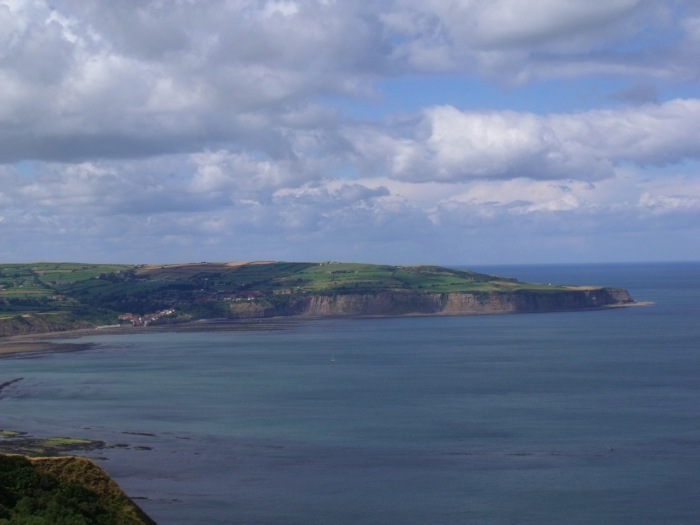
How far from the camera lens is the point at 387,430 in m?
94.4

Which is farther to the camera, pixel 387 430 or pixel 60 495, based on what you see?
pixel 387 430

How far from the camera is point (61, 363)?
15912cm

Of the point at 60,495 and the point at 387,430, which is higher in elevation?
the point at 60,495

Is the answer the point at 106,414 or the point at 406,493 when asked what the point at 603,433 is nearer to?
the point at 406,493

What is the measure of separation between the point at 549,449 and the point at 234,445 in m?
27.1

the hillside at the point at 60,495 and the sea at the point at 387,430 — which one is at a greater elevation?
the hillside at the point at 60,495

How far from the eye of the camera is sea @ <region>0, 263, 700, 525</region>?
220 feet

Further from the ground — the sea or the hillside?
the hillside

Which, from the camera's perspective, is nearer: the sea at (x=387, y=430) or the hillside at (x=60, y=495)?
the hillside at (x=60, y=495)

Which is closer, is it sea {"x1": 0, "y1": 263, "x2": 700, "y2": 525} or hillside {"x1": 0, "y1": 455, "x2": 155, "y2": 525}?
hillside {"x1": 0, "y1": 455, "x2": 155, "y2": 525}

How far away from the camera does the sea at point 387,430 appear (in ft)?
220

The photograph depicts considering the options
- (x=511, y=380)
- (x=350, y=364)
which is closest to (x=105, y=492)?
(x=511, y=380)

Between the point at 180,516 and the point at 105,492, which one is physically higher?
the point at 105,492

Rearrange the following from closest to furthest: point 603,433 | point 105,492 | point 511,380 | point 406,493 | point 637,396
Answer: point 105,492, point 406,493, point 603,433, point 637,396, point 511,380
